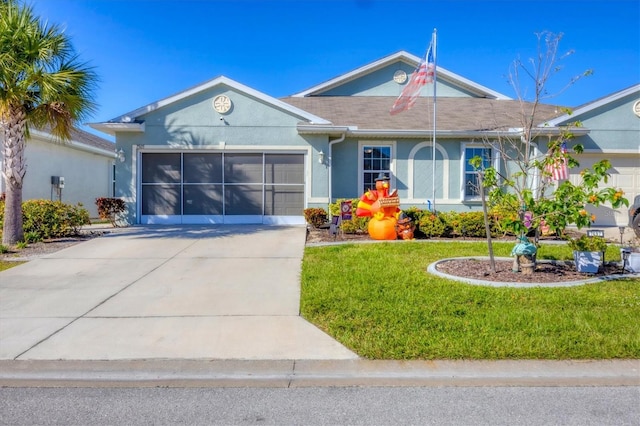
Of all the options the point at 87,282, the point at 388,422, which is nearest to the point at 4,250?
the point at 87,282

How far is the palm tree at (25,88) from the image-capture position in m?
9.24

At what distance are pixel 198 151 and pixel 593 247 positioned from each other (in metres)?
11.2

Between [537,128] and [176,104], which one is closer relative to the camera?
[537,128]

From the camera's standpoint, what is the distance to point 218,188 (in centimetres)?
1360

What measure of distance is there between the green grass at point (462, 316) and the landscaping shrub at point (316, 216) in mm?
4796

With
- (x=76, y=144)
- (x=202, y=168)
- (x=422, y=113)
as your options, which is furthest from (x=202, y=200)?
(x=76, y=144)

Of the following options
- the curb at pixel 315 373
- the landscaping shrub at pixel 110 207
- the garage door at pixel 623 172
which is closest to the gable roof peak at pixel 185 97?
the landscaping shrub at pixel 110 207

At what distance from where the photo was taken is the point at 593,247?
692 centimetres

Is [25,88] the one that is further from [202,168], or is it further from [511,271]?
[511,271]

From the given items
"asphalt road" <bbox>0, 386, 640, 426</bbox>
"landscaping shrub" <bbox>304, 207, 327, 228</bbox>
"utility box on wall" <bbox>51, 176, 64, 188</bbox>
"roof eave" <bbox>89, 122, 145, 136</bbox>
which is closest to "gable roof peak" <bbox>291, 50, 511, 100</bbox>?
"roof eave" <bbox>89, 122, 145, 136</bbox>

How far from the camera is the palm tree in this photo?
30.3 feet

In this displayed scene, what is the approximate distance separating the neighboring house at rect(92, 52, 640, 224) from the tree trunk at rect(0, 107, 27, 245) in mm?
3054

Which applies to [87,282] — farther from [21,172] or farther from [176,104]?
[176,104]

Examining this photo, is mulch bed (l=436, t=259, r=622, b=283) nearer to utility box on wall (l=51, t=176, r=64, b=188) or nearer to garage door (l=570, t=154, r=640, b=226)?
garage door (l=570, t=154, r=640, b=226)
